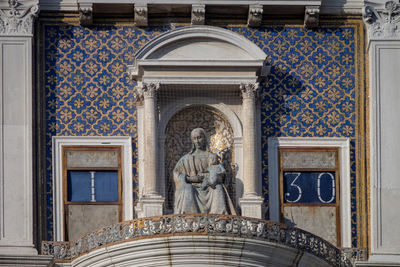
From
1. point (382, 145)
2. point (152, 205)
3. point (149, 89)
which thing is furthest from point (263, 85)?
point (152, 205)

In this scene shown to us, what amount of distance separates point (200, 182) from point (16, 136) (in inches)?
110

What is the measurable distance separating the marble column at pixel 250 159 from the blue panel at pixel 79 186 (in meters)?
2.30

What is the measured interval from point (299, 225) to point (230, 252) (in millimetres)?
2150

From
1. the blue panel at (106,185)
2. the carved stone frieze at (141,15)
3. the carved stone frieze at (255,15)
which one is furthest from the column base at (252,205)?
the carved stone frieze at (141,15)

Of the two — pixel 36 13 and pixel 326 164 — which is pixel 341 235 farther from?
pixel 36 13

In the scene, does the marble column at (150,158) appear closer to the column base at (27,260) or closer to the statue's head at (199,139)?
the statue's head at (199,139)

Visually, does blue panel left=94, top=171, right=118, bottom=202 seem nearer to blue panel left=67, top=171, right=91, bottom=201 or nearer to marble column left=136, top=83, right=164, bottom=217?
blue panel left=67, top=171, right=91, bottom=201

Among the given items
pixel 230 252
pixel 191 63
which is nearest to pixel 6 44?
pixel 191 63

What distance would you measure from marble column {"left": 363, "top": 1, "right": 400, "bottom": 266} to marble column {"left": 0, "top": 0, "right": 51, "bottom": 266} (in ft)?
15.9

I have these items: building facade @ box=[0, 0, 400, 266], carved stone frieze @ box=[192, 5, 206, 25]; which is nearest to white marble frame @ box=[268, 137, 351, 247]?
building facade @ box=[0, 0, 400, 266]

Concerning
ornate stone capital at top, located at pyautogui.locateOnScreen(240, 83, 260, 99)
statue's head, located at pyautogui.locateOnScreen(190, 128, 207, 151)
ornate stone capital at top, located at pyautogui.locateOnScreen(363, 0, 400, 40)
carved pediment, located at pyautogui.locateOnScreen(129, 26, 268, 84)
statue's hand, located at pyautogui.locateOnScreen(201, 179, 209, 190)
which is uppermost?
ornate stone capital at top, located at pyautogui.locateOnScreen(363, 0, 400, 40)

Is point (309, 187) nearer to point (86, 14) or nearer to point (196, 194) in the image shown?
point (196, 194)

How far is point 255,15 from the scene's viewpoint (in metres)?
29.5

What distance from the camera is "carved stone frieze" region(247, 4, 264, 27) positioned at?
29.4 meters
